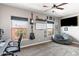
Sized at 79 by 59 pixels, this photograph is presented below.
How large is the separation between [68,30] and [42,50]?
0.80 metres

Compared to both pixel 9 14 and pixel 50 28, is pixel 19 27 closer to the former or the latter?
pixel 9 14

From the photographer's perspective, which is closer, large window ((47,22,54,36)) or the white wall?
the white wall

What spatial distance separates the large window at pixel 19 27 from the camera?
202 centimetres

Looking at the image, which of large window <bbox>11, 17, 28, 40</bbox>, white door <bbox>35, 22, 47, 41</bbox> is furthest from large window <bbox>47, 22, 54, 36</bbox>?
large window <bbox>11, 17, 28, 40</bbox>

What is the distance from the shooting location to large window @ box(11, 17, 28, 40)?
6.64ft

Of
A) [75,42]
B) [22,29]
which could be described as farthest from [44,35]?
[75,42]

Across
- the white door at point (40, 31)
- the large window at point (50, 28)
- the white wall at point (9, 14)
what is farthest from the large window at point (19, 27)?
the large window at point (50, 28)

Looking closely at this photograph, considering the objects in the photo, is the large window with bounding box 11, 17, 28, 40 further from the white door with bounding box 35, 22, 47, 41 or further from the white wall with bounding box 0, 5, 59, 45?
the white door with bounding box 35, 22, 47, 41

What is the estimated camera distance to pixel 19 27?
2029 millimetres

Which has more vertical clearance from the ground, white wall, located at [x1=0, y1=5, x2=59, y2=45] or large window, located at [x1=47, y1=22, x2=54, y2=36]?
white wall, located at [x1=0, y1=5, x2=59, y2=45]

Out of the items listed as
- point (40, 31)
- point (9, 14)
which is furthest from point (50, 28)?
point (9, 14)

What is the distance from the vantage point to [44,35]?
222cm

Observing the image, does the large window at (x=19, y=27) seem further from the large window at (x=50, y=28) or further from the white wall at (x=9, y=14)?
the large window at (x=50, y=28)

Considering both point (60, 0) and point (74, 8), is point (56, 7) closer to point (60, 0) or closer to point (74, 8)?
point (74, 8)
